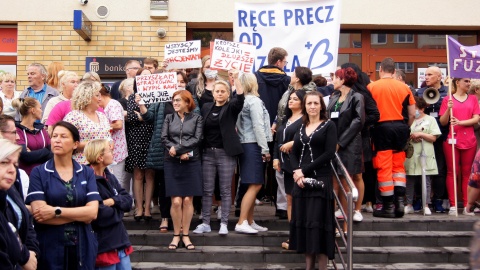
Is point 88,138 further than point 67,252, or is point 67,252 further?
point 88,138

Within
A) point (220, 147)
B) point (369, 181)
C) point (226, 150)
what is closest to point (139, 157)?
point (220, 147)

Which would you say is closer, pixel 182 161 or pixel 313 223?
pixel 313 223

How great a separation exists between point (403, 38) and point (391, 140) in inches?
241

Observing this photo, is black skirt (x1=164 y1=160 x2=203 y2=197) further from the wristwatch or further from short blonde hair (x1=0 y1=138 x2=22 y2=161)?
short blonde hair (x1=0 y1=138 x2=22 y2=161)

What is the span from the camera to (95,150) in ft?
19.9

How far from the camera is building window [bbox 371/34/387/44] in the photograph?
1456cm

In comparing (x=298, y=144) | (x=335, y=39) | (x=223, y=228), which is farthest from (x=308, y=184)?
(x=335, y=39)

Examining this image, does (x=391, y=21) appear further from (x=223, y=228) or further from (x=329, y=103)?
(x=223, y=228)

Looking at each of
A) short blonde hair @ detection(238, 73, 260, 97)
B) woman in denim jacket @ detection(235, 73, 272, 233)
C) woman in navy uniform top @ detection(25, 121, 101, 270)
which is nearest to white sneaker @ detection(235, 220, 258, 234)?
woman in denim jacket @ detection(235, 73, 272, 233)

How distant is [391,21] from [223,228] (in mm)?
7437

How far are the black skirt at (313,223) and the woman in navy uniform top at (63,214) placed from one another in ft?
8.14

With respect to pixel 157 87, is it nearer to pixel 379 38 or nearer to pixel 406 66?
pixel 379 38

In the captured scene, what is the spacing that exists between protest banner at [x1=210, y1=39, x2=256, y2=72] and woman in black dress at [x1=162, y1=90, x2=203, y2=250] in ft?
1.98

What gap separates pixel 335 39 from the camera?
9891 mm
